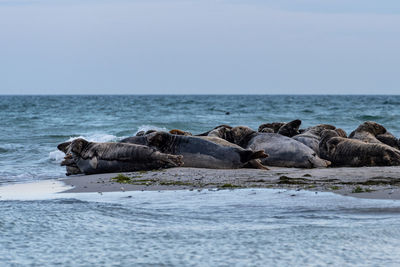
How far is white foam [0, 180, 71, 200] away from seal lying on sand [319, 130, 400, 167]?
4791mm

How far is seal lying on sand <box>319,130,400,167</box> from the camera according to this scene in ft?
34.3

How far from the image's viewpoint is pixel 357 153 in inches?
419

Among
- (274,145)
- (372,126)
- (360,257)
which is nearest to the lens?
(360,257)

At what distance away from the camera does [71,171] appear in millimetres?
10414

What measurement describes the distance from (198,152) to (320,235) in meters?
5.51

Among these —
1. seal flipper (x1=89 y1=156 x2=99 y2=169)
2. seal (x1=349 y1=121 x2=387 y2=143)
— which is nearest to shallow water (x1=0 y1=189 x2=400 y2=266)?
seal flipper (x1=89 y1=156 x2=99 y2=169)

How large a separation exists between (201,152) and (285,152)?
162 centimetres

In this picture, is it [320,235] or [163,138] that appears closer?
[320,235]

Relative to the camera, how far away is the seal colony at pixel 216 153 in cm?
988

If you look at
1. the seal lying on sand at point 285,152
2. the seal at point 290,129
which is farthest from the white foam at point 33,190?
the seal at point 290,129

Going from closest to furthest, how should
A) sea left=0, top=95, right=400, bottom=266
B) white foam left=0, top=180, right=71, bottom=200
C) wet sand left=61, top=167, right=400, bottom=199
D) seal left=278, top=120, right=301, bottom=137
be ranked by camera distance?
sea left=0, top=95, right=400, bottom=266 → wet sand left=61, top=167, right=400, bottom=199 → white foam left=0, top=180, right=71, bottom=200 → seal left=278, top=120, right=301, bottom=137

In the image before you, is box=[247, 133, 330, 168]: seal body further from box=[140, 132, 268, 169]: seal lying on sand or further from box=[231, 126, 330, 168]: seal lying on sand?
box=[140, 132, 268, 169]: seal lying on sand

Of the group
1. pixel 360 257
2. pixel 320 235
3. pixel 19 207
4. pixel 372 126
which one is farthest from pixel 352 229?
pixel 372 126

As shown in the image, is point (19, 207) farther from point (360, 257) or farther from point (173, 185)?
point (360, 257)
